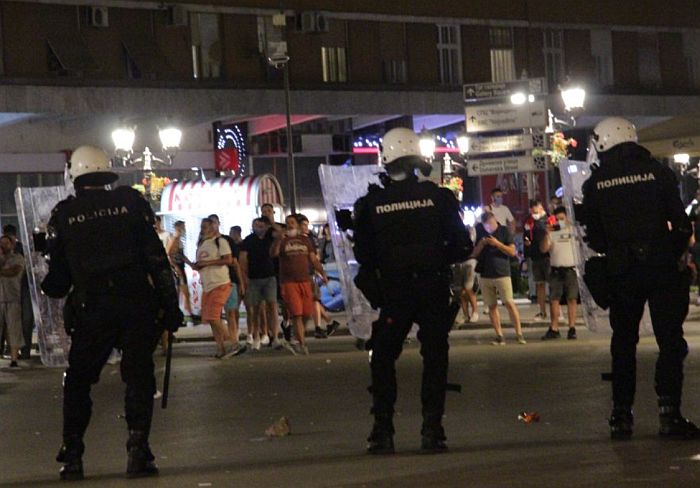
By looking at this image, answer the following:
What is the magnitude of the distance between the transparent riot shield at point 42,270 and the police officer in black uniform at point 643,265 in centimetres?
1053

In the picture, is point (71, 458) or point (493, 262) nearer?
point (71, 458)

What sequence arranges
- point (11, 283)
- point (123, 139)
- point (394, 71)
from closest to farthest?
1. point (11, 283)
2. point (123, 139)
3. point (394, 71)

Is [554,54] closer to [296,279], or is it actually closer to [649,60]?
[649,60]

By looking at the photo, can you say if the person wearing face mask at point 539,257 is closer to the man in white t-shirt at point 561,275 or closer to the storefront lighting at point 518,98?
the man in white t-shirt at point 561,275

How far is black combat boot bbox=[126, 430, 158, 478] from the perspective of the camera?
913 cm

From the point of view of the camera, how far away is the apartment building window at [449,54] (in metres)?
42.9

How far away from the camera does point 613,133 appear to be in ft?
32.9

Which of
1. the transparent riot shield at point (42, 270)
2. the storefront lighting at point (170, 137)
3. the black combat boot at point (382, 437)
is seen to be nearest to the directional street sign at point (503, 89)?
the storefront lighting at point (170, 137)

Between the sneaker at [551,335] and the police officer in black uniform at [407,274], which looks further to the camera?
the sneaker at [551,335]

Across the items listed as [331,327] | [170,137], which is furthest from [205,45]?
[331,327]

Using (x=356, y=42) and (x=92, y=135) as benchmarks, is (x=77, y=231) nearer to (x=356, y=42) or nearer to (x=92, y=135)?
(x=92, y=135)

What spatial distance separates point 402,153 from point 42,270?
11.0 m

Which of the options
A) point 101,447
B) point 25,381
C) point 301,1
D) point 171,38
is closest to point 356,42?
point 301,1

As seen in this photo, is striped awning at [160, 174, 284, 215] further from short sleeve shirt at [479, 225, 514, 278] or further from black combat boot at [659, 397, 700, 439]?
black combat boot at [659, 397, 700, 439]
